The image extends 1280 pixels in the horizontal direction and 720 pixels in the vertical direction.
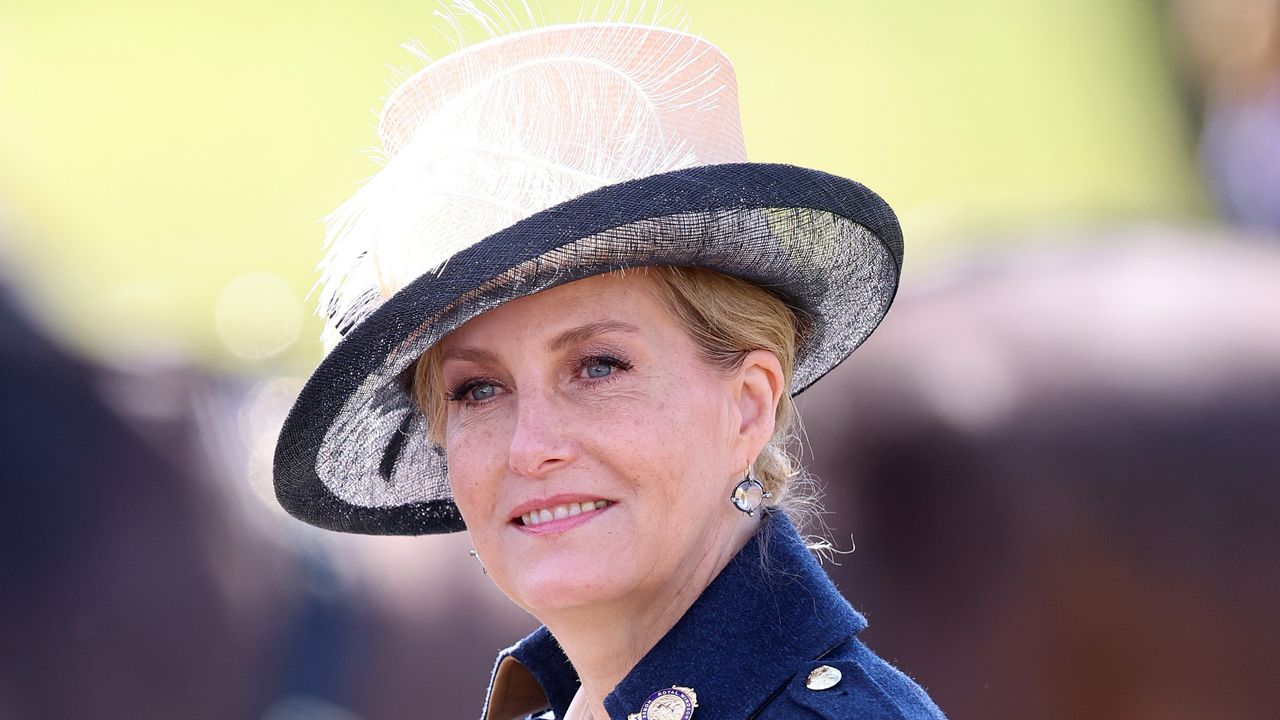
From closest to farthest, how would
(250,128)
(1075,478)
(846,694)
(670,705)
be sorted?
(846,694) < (670,705) < (1075,478) < (250,128)

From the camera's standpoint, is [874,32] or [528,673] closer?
[528,673]

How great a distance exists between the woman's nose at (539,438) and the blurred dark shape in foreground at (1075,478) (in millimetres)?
1942

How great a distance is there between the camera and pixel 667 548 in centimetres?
176

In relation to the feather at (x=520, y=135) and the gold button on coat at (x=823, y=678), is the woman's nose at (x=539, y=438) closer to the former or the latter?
the feather at (x=520, y=135)

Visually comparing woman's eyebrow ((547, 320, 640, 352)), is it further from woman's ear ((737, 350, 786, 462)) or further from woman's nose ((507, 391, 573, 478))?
woman's ear ((737, 350, 786, 462))

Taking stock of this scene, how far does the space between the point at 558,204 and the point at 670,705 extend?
27.0 inches

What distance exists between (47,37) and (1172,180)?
3485 millimetres

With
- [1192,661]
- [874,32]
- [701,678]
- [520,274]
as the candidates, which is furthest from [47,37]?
[1192,661]

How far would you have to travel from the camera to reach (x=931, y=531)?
3449 millimetres

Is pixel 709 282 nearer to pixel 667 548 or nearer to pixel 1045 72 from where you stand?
pixel 667 548

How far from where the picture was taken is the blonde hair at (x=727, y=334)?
5.90ft

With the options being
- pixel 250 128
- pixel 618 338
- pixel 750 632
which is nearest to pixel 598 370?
pixel 618 338

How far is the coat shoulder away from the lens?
1562 mm

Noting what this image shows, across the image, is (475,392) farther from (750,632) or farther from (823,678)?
(823,678)
